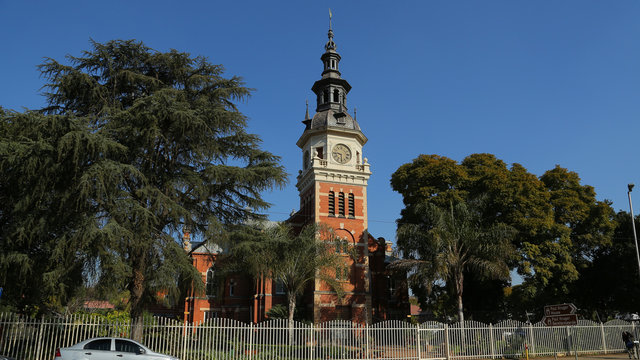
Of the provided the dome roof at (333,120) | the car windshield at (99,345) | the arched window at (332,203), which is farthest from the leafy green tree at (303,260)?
the car windshield at (99,345)

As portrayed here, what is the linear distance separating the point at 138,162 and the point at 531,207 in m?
25.5

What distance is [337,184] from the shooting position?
4075cm

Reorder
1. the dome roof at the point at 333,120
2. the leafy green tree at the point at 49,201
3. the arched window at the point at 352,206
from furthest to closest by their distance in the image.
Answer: the dome roof at the point at 333,120
the arched window at the point at 352,206
the leafy green tree at the point at 49,201

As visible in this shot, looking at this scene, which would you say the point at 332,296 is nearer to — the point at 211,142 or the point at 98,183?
the point at 211,142

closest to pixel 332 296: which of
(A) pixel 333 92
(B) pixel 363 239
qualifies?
(B) pixel 363 239

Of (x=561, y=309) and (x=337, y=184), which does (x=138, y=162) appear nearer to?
(x=561, y=309)

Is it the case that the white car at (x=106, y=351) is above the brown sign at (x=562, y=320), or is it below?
below

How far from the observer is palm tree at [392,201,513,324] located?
28.6m

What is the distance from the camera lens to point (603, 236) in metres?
33.7

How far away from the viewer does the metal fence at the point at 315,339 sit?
1691 cm

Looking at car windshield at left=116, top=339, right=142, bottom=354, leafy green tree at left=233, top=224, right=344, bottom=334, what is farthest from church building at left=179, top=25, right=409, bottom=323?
car windshield at left=116, top=339, right=142, bottom=354

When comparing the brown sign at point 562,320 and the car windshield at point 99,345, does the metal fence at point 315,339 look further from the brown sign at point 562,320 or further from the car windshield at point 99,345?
the car windshield at point 99,345

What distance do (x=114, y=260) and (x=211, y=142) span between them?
6712 millimetres

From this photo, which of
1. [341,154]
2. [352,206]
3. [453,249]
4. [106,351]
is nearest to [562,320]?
[453,249]
